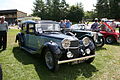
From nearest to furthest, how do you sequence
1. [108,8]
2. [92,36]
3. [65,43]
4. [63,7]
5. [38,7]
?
[65,43], [92,36], [108,8], [63,7], [38,7]

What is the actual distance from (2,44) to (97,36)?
5.44 meters

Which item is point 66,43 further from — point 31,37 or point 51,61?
point 31,37

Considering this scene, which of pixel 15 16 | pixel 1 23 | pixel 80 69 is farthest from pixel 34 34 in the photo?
pixel 15 16

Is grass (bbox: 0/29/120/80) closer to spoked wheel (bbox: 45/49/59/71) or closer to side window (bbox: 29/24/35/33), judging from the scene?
spoked wheel (bbox: 45/49/59/71)

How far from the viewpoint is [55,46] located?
14.9 ft

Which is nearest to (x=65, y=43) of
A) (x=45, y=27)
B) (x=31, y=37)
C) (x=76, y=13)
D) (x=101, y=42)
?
(x=45, y=27)

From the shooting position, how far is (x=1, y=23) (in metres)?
6.92

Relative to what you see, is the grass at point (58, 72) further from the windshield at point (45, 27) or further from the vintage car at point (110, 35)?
the vintage car at point (110, 35)

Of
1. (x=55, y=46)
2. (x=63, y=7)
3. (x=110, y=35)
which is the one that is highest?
(x=63, y=7)

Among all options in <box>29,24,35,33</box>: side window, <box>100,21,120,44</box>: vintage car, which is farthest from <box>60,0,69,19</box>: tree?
<box>29,24,35,33</box>: side window

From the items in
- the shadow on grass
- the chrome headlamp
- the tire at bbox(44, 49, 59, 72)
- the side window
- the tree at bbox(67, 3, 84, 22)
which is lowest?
the shadow on grass

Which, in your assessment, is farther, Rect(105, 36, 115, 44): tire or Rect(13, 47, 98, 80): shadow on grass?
Rect(105, 36, 115, 44): tire

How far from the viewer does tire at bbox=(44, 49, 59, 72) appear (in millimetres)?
4398

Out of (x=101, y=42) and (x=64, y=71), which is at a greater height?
(x=101, y=42)
